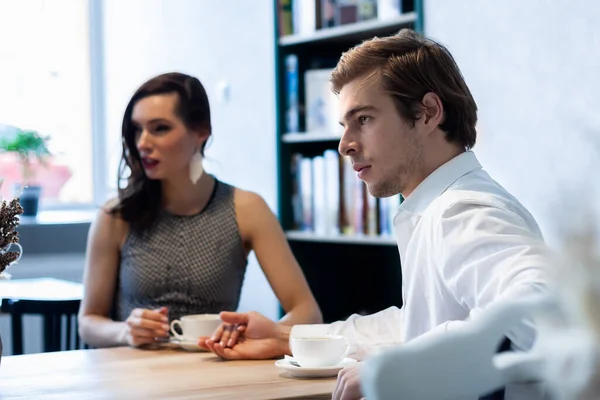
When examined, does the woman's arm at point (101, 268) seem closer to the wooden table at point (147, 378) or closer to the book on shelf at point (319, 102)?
the wooden table at point (147, 378)

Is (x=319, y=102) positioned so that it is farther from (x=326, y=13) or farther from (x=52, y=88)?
(x=52, y=88)

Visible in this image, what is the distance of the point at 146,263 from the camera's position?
2.20 meters

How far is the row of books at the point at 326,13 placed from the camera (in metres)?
3.01

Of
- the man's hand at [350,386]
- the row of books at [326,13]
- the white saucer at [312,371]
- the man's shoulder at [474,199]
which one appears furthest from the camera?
the row of books at [326,13]

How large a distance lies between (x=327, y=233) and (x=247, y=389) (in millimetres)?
A: 1977

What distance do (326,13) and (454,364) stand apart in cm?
301

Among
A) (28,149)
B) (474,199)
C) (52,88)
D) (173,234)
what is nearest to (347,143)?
(474,199)

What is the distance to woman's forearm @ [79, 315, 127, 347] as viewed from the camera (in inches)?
78.9

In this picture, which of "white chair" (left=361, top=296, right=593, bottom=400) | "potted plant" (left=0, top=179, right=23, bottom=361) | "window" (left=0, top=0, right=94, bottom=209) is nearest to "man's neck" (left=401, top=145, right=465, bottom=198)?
"potted plant" (left=0, top=179, right=23, bottom=361)

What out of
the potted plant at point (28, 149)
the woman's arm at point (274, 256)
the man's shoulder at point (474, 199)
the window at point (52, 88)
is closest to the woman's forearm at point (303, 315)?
the woman's arm at point (274, 256)

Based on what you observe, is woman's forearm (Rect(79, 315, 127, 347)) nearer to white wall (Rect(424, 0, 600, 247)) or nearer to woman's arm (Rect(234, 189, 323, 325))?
woman's arm (Rect(234, 189, 323, 325))

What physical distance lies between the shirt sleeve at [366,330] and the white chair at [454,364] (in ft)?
4.02

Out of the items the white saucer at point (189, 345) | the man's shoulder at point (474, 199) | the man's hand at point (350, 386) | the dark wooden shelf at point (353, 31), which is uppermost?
the dark wooden shelf at point (353, 31)

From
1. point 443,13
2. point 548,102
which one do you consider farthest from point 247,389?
point 443,13
